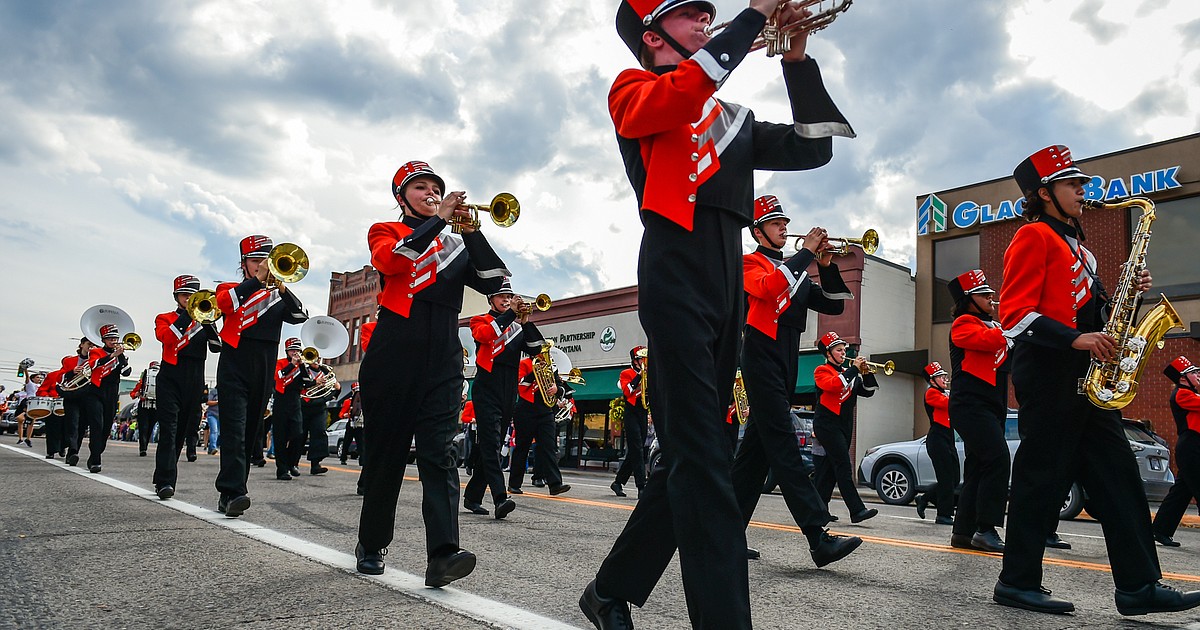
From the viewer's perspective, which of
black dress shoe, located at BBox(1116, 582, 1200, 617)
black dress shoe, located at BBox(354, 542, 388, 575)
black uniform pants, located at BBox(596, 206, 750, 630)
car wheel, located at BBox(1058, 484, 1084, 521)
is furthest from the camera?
car wheel, located at BBox(1058, 484, 1084, 521)

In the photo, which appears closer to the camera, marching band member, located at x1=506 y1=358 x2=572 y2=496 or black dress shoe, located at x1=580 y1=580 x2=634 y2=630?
black dress shoe, located at x1=580 y1=580 x2=634 y2=630

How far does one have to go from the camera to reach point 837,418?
973 cm

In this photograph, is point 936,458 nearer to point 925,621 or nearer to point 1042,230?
point 1042,230

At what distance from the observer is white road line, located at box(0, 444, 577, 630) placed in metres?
3.13

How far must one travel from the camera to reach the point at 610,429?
29.0 m

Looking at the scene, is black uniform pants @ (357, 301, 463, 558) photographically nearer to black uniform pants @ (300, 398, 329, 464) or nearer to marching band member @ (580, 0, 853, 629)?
marching band member @ (580, 0, 853, 629)

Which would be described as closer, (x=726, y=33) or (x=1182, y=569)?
(x=726, y=33)

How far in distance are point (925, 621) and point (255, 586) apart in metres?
2.82

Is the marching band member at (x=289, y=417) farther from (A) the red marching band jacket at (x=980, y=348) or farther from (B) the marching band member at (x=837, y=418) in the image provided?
(A) the red marching band jacket at (x=980, y=348)

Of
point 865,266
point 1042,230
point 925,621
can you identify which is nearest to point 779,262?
point 1042,230

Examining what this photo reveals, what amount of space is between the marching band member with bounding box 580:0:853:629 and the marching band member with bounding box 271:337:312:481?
10220 millimetres

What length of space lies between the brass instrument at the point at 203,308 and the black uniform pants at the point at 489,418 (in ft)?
9.14

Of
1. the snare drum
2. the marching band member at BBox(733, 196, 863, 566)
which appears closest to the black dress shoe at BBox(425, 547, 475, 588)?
the marching band member at BBox(733, 196, 863, 566)

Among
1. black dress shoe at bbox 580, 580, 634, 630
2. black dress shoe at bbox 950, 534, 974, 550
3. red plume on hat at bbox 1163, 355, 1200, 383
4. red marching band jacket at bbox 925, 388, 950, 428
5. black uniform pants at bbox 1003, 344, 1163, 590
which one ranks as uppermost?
red plume on hat at bbox 1163, 355, 1200, 383
